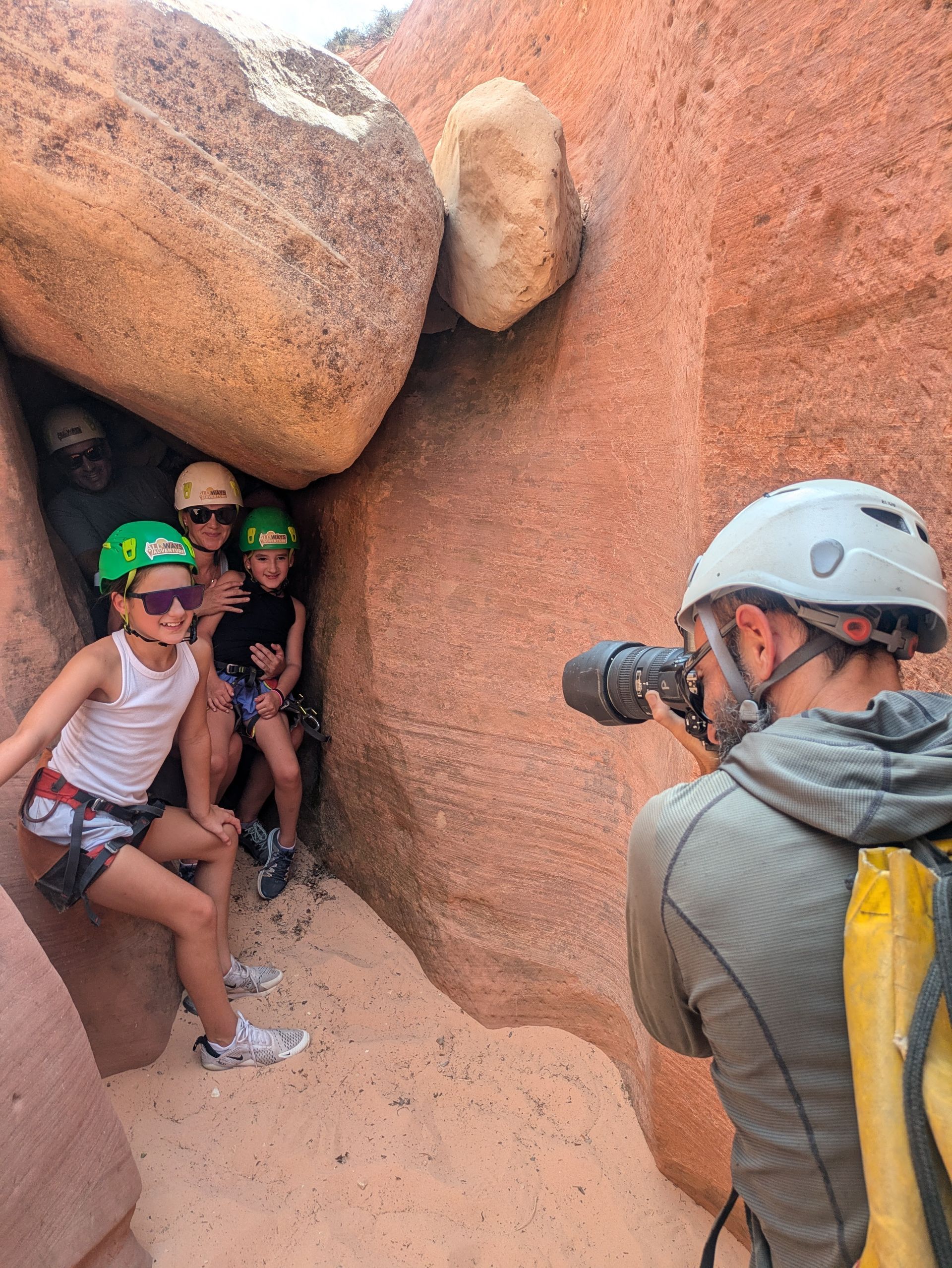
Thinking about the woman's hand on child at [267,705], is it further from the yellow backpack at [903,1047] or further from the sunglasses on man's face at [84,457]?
the yellow backpack at [903,1047]

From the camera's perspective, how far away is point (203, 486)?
389 centimetres

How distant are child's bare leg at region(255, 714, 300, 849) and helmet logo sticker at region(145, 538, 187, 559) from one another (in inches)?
48.3

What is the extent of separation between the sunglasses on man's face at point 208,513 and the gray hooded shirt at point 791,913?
318cm

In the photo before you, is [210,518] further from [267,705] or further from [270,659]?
[267,705]

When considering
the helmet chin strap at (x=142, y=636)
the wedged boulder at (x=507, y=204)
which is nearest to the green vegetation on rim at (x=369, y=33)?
the wedged boulder at (x=507, y=204)

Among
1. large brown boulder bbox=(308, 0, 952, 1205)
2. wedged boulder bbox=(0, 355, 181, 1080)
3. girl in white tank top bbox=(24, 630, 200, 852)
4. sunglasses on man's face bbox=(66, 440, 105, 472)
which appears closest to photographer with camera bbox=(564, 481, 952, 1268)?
large brown boulder bbox=(308, 0, 952, 1205)

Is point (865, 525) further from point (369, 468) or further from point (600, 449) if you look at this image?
point (369, 468)

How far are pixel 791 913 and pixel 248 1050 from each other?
2.66 m

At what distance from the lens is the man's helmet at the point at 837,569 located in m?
1.26

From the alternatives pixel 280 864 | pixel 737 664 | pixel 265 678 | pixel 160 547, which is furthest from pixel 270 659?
pixel 737 664

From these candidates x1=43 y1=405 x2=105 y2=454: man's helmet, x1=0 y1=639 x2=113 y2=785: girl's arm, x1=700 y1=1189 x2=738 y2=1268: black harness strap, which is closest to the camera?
x1=700 y1=1189 x2=738 y2=1268: black harness strap

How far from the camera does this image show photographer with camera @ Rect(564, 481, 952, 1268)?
1062mm

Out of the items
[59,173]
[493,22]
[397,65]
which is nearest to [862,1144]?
[59,173]

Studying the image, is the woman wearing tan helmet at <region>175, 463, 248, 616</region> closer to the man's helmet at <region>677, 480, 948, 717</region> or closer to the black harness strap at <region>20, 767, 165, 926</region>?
the black harness strap at <region>20, 767, 165, 926</region>
